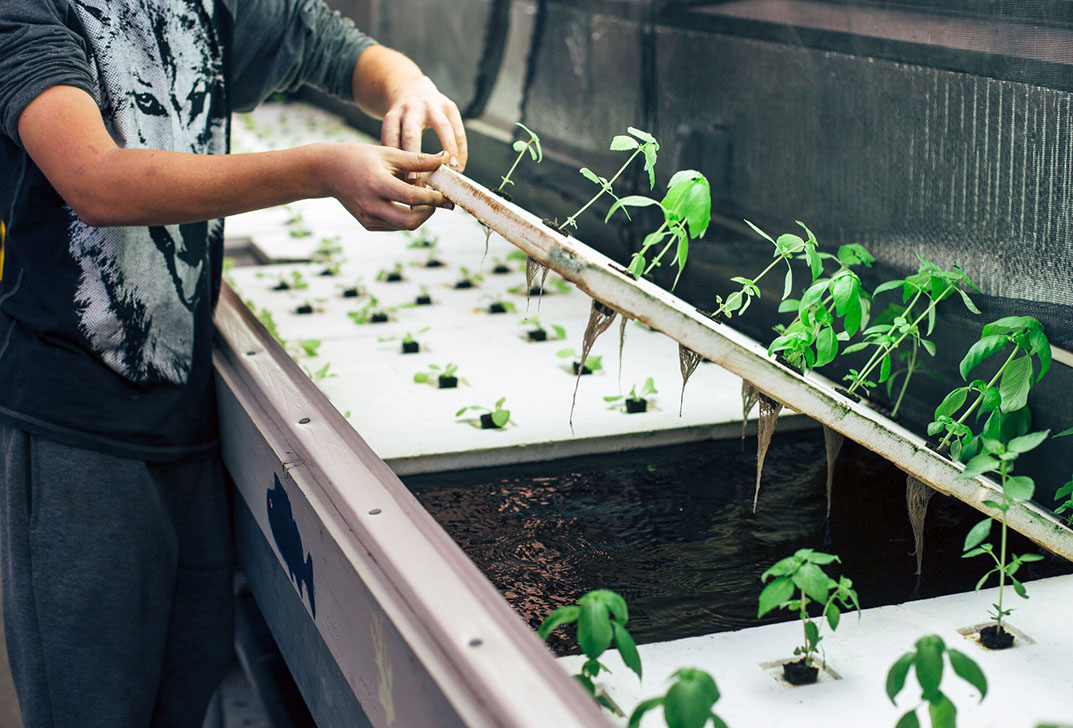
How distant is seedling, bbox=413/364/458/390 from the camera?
6.49ft

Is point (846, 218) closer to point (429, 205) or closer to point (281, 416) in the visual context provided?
point (429, 205)

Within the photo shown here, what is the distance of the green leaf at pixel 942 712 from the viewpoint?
856 millimetres

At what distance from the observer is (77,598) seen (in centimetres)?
157

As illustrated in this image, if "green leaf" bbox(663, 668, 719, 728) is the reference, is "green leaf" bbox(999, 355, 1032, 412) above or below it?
above

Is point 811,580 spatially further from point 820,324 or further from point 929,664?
point 820,324

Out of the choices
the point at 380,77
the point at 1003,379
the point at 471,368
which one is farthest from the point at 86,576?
the point at 1003,379

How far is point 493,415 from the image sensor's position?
1.78 m

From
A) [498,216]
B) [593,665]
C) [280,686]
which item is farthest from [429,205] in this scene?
[280,686]

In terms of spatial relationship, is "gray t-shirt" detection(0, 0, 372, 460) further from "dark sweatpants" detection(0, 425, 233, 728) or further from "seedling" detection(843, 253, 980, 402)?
"seedling" detection(843, 253, 980, 402)

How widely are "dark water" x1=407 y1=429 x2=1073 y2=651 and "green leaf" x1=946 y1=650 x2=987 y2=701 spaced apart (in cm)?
42

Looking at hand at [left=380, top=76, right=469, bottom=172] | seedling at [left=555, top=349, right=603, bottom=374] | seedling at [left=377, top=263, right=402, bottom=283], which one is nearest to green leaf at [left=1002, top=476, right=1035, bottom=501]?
hand at [left=380, top=76, right=469, bottom=172]

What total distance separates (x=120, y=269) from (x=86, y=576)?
46cm

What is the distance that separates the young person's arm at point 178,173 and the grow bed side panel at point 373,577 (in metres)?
0.31

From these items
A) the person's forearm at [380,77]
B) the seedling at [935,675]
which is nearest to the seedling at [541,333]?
the person's forearm at [380,77]
